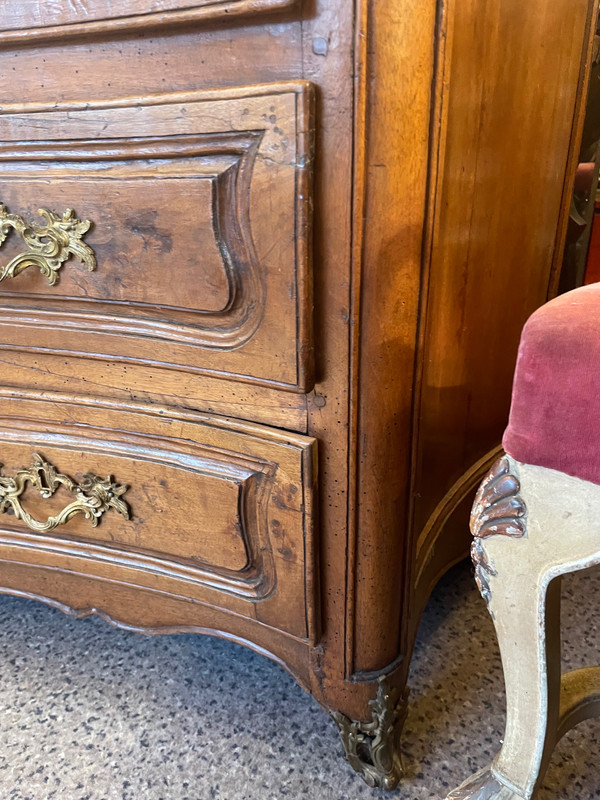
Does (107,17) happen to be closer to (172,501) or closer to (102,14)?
(102,14)

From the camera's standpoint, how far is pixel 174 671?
0.84 meters

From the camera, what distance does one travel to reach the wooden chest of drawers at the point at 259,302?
1.49 feet

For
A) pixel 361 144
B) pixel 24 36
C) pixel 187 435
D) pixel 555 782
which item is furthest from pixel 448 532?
pixel 24 36

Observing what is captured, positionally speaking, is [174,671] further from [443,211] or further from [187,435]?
[443,211]

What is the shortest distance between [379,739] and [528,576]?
31 cm

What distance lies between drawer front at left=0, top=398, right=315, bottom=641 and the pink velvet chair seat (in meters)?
0.21

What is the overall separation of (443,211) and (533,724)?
1.43ft

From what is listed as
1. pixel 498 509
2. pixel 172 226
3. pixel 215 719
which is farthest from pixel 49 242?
pixel 215 719

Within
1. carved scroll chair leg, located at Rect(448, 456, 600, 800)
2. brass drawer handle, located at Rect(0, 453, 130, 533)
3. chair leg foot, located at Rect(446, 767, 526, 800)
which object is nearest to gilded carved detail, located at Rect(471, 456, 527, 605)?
carved scroll chair leg, located at Rect(448, 456, 600, 800)

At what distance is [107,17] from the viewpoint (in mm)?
462

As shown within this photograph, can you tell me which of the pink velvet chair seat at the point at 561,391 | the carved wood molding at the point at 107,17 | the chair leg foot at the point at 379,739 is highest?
the carved wood molding at the point at 107,17

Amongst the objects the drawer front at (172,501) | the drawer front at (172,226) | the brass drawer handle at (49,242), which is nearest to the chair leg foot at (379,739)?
the drawer front at (172,501)

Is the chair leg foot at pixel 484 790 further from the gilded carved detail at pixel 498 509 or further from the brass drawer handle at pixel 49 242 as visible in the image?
the brass drawer handle at pixel 49 242

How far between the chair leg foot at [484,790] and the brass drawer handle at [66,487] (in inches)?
17.0
